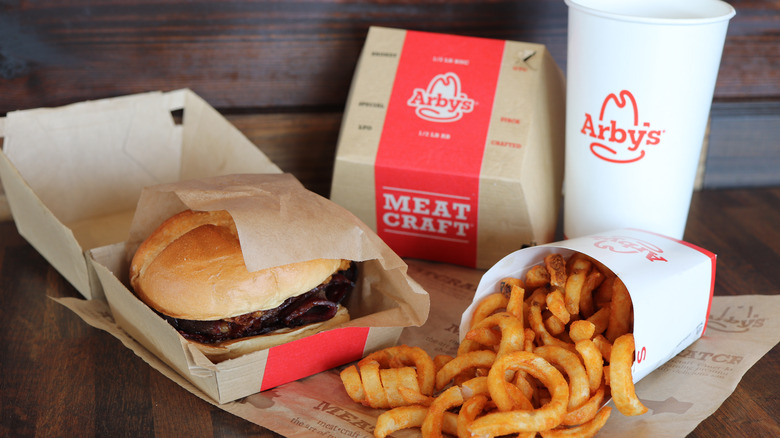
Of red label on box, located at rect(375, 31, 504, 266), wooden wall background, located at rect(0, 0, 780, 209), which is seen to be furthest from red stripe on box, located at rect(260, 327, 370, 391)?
wooden wall background, located at rect(0, 0, 780, 209)

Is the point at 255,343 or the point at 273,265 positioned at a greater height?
the point at 273,265

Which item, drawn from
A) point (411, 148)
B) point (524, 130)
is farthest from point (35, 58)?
point (524, 130)

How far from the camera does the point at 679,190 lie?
1397 millimetres

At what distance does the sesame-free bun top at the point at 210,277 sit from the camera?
1172 millimetres

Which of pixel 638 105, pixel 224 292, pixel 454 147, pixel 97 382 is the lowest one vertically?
pixel 97 382

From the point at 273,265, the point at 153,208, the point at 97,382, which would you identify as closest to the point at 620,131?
the point at 273,265

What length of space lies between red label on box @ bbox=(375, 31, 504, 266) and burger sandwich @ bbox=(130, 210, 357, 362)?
31 cm

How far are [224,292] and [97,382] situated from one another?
0.28 metres

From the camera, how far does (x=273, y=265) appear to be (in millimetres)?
1104

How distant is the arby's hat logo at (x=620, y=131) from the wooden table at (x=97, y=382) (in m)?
0.40

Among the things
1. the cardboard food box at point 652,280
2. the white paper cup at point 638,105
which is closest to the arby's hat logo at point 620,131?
the white paper cup at point 638,105

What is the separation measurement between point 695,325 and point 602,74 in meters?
0.50

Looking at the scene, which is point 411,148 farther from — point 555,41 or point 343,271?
point 555,41

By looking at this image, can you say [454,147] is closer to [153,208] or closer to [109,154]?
[153,208]
